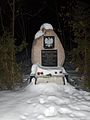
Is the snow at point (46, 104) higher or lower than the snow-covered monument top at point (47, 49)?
lower

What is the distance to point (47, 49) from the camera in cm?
685

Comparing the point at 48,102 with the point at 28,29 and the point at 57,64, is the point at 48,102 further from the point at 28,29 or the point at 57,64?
the point at 28,29

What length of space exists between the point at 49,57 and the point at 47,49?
0.57ft

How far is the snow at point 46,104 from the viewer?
4.67 meters

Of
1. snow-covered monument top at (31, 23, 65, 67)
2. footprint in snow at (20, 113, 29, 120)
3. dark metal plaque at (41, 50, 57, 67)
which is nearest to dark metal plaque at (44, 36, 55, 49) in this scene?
snow-covered monument top at (31, 23, 65, 67)

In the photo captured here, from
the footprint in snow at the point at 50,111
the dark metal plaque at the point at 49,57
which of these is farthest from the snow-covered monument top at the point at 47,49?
the footprint in snow at the point at 50,111

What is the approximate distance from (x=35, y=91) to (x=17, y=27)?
5401 mm

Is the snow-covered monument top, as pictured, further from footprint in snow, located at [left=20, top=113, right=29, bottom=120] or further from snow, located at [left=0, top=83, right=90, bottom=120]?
footprint in snow, located at [left=20, top=113, right=29, bottom=120]

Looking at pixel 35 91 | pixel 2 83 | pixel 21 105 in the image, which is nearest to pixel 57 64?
pixel 35 91

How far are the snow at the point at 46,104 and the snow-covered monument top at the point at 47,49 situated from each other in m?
0.58

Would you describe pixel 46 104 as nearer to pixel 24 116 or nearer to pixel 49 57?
pixel 24 116

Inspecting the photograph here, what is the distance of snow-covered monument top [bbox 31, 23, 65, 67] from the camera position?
685 centimetres

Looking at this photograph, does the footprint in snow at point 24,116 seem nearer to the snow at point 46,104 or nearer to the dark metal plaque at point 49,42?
the snow at point 46,104

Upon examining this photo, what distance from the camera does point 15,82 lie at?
298 inches
